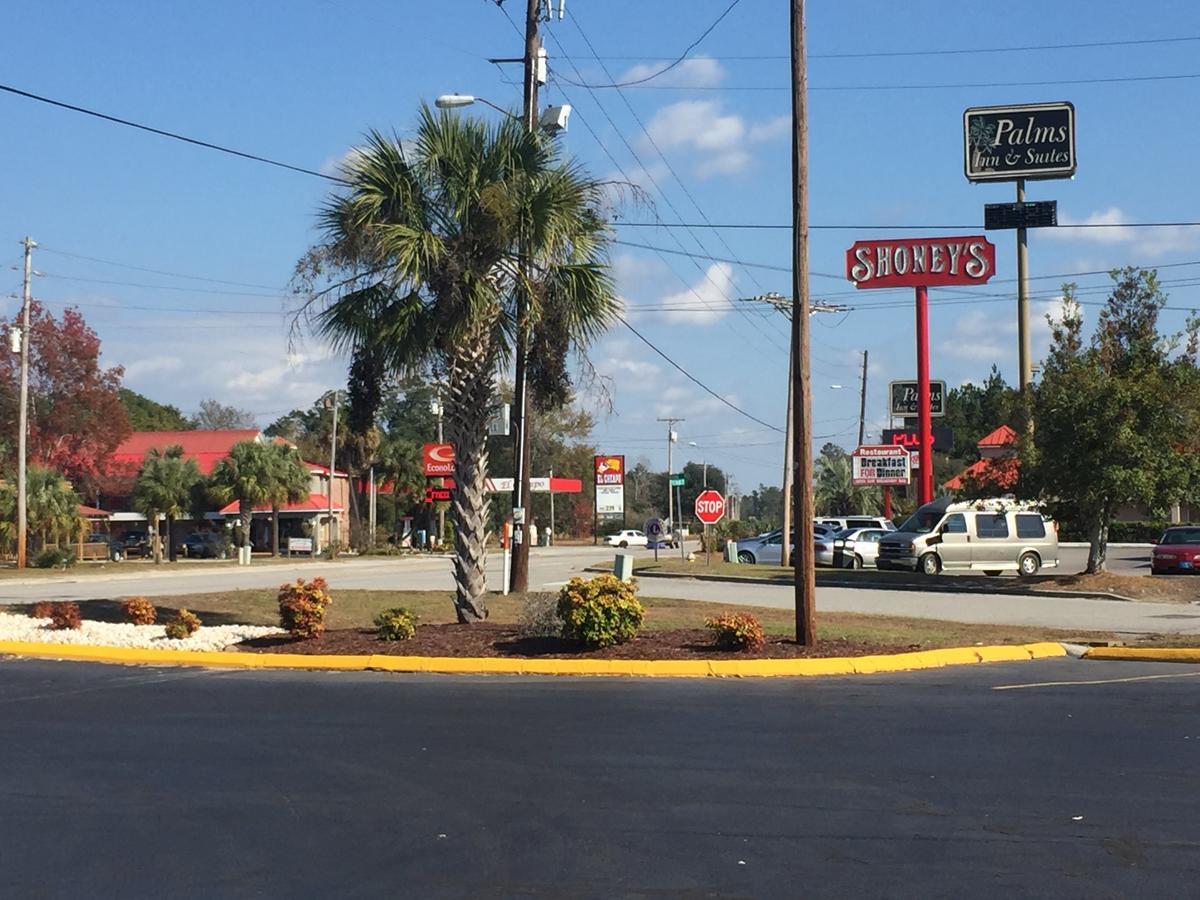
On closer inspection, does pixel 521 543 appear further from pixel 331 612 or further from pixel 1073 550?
pixel 1073 550

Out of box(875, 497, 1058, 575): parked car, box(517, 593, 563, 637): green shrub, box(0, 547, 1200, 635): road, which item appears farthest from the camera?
box(875, 497, 1058, 575): parked car

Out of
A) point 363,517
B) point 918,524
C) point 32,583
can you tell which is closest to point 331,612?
point 32,583

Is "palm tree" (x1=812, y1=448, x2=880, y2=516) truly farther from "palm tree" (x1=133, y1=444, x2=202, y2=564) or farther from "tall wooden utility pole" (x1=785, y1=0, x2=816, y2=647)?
"tall wooden utility pole" (x1=785, y1=0, x2=816, y2=647)

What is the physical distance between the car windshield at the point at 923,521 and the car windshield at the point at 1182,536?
6370 mm

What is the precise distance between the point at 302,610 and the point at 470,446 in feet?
10.9

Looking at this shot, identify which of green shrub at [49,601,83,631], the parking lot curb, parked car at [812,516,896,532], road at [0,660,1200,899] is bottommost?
the parking lot curb

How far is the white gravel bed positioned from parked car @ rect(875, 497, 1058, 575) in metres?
22.3

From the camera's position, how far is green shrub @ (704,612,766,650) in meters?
16.2

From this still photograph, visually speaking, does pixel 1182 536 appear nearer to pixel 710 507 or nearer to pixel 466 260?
pixel 710 507

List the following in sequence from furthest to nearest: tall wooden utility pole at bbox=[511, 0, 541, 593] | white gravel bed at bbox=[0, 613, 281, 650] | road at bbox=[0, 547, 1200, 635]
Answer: tall wooden utility pole at bbox=[511, 0, 541, 593] → road at bbox=[0, 547, 1200, 635] → white gravel bed at bbox=[0, 613, 281, 650]

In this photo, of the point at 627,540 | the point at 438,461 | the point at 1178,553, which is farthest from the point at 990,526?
the point at 627,540

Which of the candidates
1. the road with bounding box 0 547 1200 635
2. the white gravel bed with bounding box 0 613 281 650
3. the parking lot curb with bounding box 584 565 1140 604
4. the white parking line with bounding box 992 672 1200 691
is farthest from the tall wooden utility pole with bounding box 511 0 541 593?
the white parking line with bounding box 992 672 1200 691

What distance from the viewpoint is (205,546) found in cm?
6638

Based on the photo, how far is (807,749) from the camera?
398 inches
